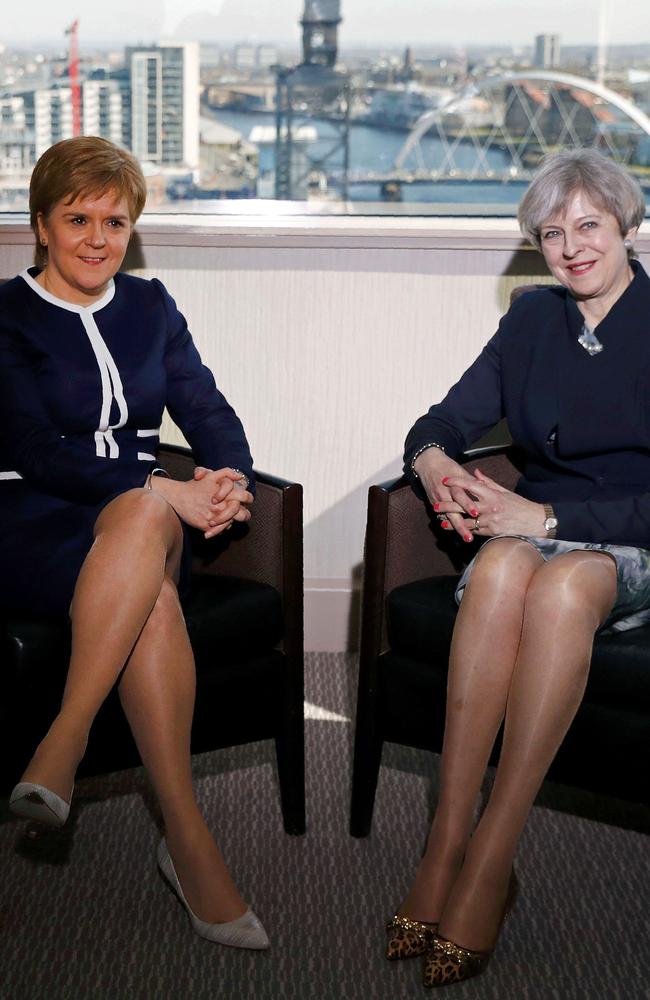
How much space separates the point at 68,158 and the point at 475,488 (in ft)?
3.17

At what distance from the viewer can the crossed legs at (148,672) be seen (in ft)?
5.95

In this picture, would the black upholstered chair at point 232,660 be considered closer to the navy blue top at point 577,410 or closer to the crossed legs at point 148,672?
the crossed legs at point 148,672

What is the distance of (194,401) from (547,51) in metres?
1.79

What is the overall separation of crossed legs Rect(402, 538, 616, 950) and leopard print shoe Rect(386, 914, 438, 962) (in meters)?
0.02

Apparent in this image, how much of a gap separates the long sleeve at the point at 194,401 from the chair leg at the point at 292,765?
56cm

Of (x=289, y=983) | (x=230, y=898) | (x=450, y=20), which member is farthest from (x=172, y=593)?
(x=450, y=20)

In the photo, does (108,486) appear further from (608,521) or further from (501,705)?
(608,521)

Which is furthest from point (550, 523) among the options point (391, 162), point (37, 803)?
point (391, 162)

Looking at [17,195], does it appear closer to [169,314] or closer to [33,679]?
[169,314]

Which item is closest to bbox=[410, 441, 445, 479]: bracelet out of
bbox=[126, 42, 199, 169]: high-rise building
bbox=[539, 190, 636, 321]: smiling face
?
bbox=[539, 190, 636, 321]: smiling face

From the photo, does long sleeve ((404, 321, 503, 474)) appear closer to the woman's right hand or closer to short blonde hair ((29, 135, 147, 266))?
the woman's right hand

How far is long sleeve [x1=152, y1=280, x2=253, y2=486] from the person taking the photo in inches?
91.6

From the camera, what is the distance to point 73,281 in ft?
7.24

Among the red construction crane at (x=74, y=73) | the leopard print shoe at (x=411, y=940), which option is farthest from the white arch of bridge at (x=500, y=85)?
the leopard print shoe at (x=411, y=940)
